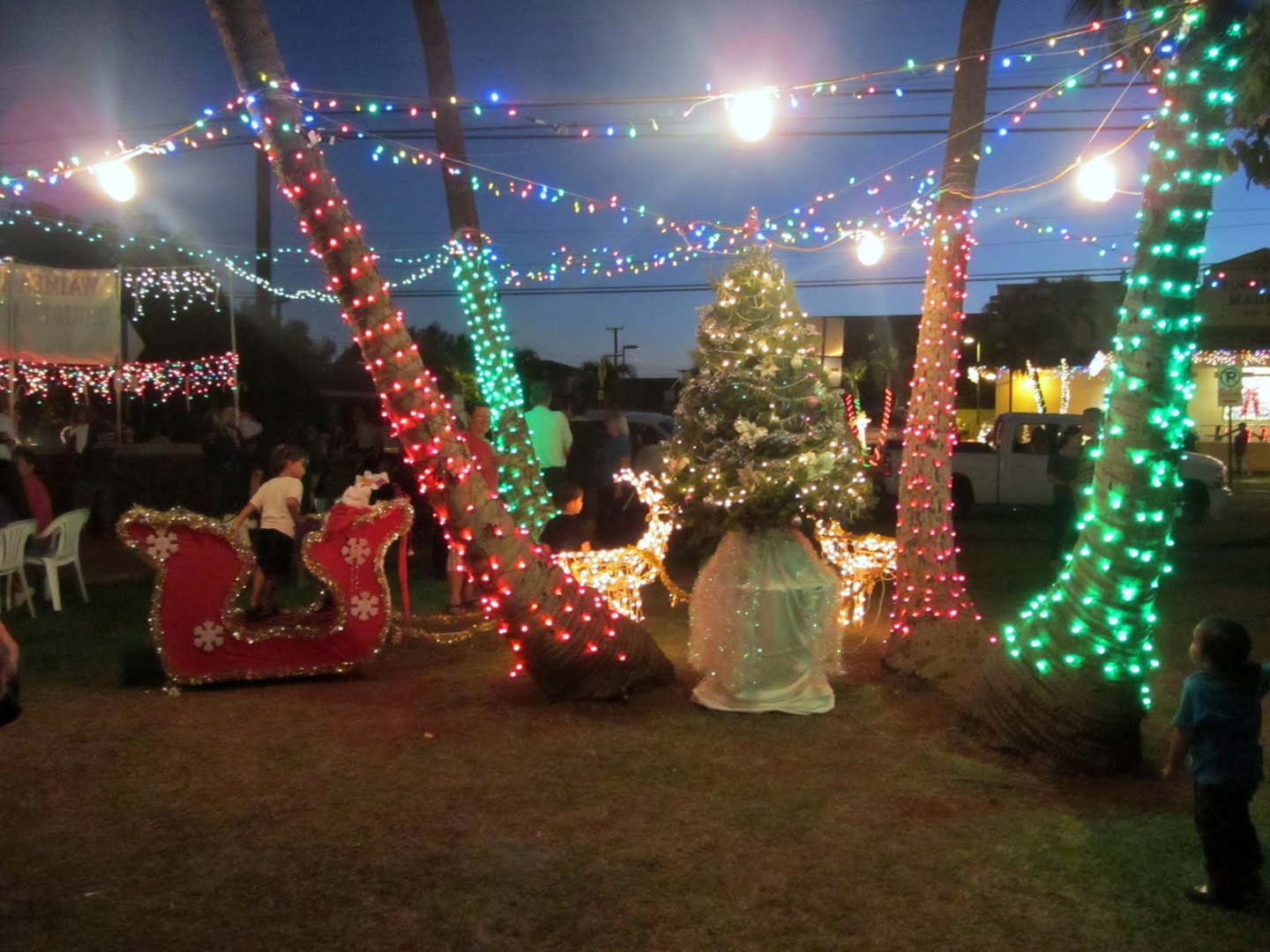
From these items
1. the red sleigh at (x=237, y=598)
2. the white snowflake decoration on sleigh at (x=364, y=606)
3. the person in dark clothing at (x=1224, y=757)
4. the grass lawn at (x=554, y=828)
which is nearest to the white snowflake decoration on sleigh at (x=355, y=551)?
the red sleigh at (x=237, y=598)

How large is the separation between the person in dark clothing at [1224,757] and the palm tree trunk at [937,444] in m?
3.43

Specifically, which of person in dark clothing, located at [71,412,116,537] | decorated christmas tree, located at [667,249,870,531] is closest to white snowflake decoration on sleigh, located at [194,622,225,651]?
decorated christmas tree, located at [667,249,870,531]

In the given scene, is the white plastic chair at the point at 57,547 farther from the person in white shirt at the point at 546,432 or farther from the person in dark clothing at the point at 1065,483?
the person in dark clothing at the point at 1065,483

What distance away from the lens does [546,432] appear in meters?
12.1

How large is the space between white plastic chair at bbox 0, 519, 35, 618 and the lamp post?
85.5 feet

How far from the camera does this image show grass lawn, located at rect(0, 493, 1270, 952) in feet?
13.5

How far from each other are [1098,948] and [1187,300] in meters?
2.99

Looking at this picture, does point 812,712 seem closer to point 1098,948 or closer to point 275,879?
point 1098,948

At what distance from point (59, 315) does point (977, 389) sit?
2765 centimetres

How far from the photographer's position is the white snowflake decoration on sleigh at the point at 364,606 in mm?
7621

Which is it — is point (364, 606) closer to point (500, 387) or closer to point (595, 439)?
point (500, 387)

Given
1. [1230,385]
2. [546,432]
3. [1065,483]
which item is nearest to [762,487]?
[1065,483]

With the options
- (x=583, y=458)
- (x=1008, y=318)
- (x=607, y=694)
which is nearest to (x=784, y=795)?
(x=607, y=694)

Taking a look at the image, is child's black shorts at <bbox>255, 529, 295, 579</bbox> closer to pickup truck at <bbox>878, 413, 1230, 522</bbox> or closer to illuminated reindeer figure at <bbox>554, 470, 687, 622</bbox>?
illuminated reindeer figure at <bbox>554, 470, 687, 622</bbox>
